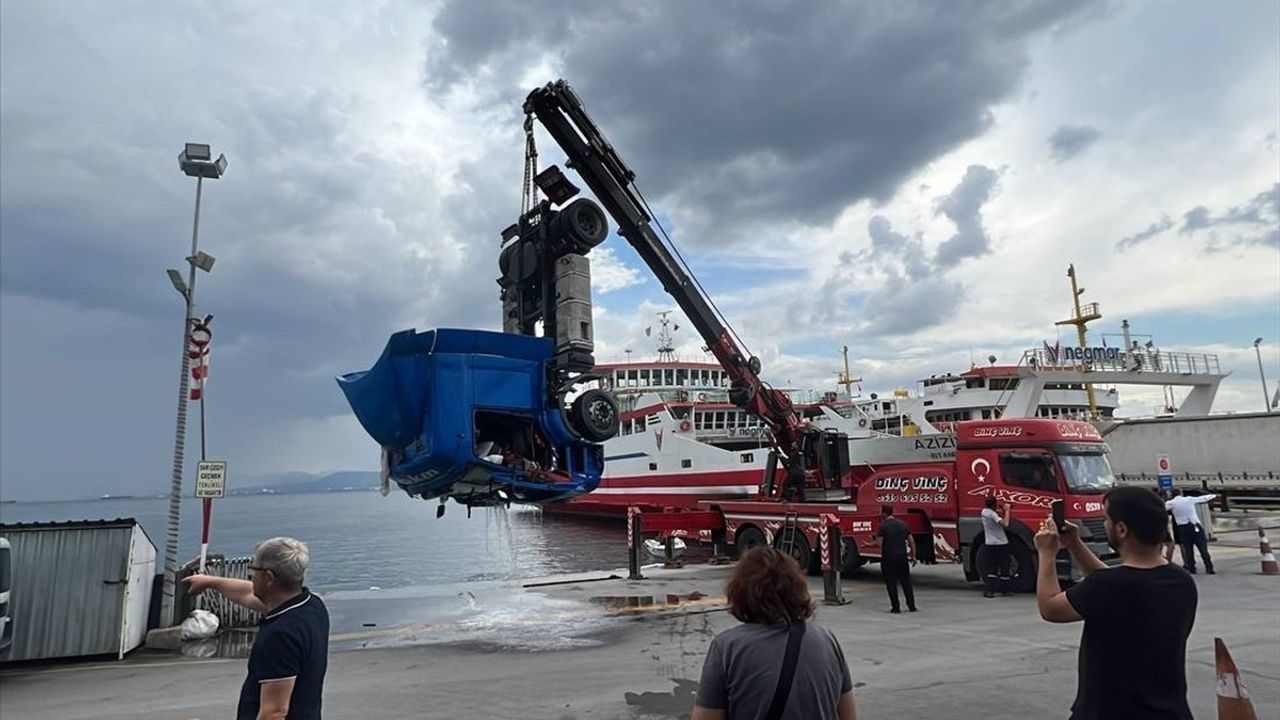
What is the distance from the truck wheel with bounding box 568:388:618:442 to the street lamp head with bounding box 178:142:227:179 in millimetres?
7498

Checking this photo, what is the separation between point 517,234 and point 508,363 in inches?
83.1

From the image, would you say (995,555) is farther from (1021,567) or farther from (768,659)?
(768,659)

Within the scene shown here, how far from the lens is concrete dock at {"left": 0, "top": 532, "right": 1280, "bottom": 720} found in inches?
257

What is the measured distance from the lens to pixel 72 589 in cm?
962

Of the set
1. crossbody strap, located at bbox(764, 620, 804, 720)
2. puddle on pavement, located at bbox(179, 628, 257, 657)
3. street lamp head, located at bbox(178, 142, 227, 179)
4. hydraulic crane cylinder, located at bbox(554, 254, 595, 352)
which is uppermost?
street lamp head, located at bbox(178, 142, 227, 179)

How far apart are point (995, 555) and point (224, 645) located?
11568 millimetres

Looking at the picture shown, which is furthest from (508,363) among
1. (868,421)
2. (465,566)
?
(868,421)

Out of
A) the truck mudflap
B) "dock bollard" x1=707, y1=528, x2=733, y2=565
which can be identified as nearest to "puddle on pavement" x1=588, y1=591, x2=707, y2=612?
"dock bollard" x1=707, y1=528, x2=733, y2=565

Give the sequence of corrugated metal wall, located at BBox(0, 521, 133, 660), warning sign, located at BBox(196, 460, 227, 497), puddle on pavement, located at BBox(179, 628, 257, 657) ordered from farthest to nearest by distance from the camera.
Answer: warning sign, located at BBox(196, 460, 227, 497) → puddle on pavement, located at BBox(179, 628, 257, 657) → corrugated metal wall, located at BBox(0, 521, 133, 660)

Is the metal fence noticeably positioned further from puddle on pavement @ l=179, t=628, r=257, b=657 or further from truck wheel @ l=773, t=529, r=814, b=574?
truck wheel @ l=773, t=529, r=814, b=574

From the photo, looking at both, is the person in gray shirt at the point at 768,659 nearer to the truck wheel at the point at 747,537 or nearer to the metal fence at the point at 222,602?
the metal fence at the point at 222,602

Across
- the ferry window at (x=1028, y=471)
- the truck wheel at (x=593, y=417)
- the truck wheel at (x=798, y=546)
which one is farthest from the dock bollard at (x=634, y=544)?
the truck wheel at (x=593, y=417)

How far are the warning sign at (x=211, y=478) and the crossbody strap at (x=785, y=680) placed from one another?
10.6 metres

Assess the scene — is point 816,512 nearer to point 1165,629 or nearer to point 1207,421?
point 1165,629
